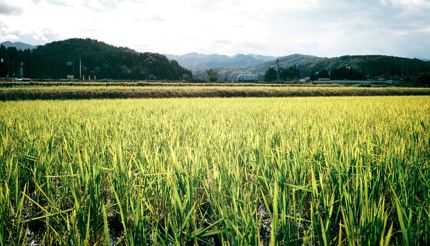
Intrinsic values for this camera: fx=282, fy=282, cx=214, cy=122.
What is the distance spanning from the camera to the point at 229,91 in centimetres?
2036

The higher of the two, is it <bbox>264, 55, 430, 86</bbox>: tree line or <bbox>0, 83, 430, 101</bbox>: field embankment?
<bbox>264, 55, 430, 86</bbox>: tree line

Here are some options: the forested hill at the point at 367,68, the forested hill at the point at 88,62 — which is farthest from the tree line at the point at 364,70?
the forested hill at the point at 88,62

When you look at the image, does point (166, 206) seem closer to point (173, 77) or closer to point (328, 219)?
point (328, 219)

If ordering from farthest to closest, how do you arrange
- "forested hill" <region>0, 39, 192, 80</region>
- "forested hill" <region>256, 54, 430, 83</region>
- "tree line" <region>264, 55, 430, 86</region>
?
"forested hill" <region>256, 54, 430, 83</region> < "tree line" <region>264, 55, 430, 86</region> < "forested hill" <region>0, 39, 192, 80</region>

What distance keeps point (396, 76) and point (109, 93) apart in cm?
8118

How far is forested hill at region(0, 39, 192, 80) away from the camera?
237 feet

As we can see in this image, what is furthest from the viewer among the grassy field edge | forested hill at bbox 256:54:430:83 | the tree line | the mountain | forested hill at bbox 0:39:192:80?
the mountain

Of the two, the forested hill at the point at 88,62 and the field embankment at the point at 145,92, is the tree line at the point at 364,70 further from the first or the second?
the forested hill at the point at 88,62

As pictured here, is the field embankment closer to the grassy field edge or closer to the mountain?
the grassy field edge

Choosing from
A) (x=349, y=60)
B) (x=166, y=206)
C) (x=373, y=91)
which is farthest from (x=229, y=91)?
(x=349, y=60)

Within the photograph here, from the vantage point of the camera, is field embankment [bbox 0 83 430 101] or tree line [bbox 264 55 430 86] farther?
tree line [bbox 264 55 430 86]

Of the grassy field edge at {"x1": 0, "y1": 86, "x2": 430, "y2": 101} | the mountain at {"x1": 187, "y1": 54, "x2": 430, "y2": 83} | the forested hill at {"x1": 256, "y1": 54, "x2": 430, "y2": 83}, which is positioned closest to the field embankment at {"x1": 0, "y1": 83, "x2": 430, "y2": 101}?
the grassy field edge at {"x1": 0, "y1": 86, "x2": 430, "y2": 101}

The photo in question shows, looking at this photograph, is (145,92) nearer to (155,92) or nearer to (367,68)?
(155,92)

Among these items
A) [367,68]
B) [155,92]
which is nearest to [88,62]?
[155,92]
